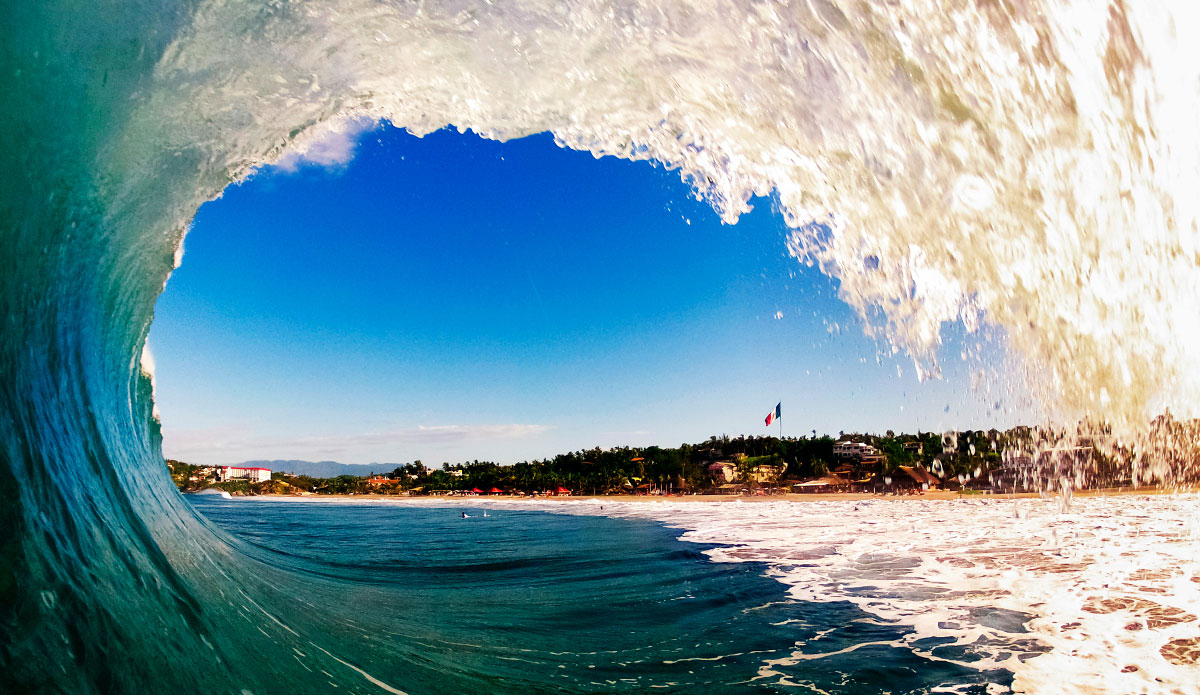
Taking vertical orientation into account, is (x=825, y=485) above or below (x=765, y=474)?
below

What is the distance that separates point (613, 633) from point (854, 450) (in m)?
93.6

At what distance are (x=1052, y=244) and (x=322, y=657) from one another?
6653 mm

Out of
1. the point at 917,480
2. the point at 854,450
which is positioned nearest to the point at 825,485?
the point at 917,480

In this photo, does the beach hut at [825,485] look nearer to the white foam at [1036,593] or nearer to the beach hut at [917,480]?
the beach hut at [917,480]

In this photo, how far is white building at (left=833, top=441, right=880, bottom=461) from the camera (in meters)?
90.1

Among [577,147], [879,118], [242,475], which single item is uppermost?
[577,147]

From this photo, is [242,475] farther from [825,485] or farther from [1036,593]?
[1036,593]

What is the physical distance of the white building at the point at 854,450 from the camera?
9006cm

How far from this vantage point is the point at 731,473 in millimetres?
94375

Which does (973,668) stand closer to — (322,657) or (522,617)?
(522,617)

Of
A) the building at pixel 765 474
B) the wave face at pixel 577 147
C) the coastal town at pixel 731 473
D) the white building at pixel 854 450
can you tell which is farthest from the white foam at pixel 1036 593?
the white building at pixel 854 450

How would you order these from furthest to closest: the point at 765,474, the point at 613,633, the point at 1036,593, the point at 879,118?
the point at 765,474 → the point at 1036,593 → the point at 613,633 → the point at 879,118

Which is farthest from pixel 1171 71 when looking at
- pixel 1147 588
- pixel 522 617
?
pixel 1147 588

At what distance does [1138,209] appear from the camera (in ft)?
12.9
